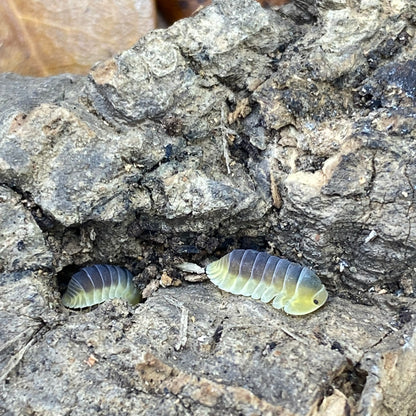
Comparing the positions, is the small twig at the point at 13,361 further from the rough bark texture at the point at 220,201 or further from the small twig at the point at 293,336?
the small twig at the point at 293,336

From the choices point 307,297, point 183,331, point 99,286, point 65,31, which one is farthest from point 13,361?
point 65,31

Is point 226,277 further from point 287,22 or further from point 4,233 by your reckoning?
point 287,22

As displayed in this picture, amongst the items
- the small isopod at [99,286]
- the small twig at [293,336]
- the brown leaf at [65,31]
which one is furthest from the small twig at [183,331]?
the brown leaf at [65,31]

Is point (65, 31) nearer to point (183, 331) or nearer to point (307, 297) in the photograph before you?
point (183, 331)

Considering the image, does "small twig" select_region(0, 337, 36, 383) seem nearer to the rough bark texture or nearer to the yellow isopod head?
the rough bark texture

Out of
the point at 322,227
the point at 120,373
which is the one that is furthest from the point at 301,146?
the point at 120,373

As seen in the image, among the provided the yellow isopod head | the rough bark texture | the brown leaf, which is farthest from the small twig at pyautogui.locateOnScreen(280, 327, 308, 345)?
the brown leaf
